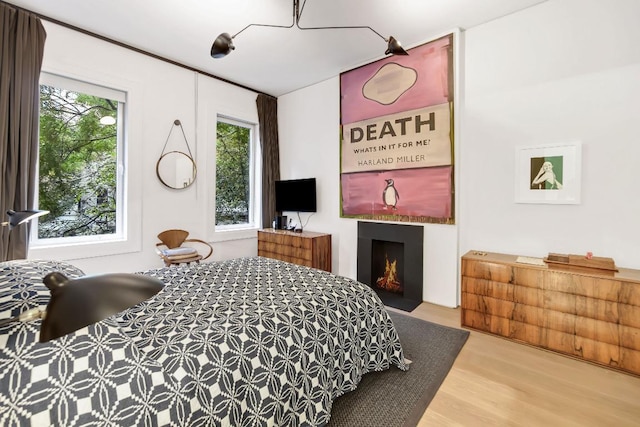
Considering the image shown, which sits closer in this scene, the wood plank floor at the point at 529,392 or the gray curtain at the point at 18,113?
the wood plank floor at the point at 529,392

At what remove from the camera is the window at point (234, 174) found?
4258mm

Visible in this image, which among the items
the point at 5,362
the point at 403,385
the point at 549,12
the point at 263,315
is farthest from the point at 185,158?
the point at 549,12

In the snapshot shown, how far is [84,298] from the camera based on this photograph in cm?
62

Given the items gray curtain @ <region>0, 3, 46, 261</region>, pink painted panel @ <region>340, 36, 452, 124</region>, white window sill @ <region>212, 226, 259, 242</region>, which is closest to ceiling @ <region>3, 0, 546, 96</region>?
pink painted panel @ <region>340, 36, 452, 124</region>

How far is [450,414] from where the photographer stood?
1617 millimetres

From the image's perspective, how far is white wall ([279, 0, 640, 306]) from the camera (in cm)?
228

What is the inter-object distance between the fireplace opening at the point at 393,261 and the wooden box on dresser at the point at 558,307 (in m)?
0.68

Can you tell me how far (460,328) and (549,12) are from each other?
2913 mm

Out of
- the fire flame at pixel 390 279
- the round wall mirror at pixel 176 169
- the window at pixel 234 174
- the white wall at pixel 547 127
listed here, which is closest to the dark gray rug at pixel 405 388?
the white wall at pixel 547 127

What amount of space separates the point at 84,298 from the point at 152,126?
11.2 ft

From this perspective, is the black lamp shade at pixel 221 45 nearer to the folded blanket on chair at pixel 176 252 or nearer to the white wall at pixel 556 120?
the folded blanket on chair at pixel 176 252

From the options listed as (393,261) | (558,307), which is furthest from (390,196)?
(558,307)

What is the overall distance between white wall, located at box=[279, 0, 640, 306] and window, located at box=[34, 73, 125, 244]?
3617mm

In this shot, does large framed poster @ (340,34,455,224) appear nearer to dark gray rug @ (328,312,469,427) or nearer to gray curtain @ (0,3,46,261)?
dark gray rug @ (328,312,469,427)
